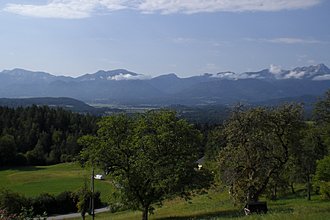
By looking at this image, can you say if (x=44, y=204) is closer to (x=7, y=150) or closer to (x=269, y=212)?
(x=269, y=212)

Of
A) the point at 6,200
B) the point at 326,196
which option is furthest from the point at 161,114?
the point at 6,200

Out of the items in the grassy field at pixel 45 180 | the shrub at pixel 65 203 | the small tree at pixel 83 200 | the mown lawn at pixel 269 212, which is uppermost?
the mown lawn at pixel 269 212

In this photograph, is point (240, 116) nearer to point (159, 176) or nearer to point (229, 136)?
point (229, 136)

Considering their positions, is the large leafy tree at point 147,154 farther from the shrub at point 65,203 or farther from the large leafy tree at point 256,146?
the shrub at point 65,203

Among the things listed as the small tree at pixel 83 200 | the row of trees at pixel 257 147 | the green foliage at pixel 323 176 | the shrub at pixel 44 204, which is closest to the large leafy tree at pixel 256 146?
the row of trees at pixel 257 147

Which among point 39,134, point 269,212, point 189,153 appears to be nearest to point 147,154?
point 189,153

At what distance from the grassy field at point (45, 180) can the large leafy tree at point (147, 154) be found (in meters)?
37.8

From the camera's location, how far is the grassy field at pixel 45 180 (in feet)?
250

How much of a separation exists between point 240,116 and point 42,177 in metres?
70.5

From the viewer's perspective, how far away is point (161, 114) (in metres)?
32.2

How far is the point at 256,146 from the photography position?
87.2 feet

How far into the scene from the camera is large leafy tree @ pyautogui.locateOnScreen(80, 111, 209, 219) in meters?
30.6

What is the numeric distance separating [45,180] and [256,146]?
220 feet

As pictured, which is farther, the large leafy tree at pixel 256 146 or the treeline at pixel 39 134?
the treeline at pixel 39 134
